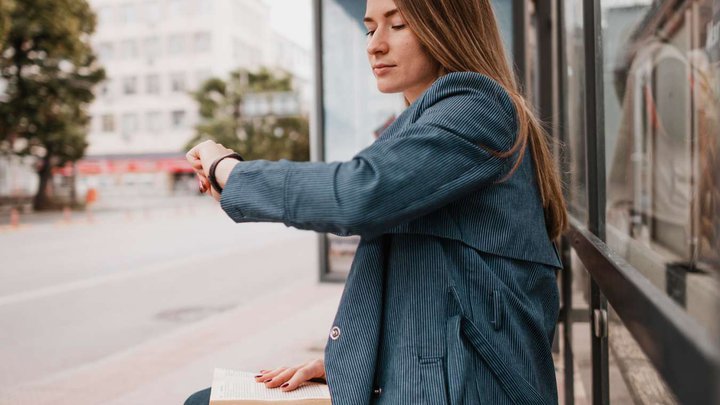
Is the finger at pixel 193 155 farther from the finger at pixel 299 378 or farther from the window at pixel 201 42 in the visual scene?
the window at pixel 201 42

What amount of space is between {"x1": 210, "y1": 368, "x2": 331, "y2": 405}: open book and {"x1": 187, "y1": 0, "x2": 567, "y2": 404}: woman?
10 centimetres

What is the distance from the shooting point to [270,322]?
6.26m

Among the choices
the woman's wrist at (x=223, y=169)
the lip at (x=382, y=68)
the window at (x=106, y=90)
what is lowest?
the woman's wrist at (x=223, y=169)

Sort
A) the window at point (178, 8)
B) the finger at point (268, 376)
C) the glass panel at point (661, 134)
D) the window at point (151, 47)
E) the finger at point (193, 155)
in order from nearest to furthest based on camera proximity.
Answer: the finger at point (193, 155), the finger at point (268, 376), the glass panel at point (661, 134), the window at point (178, 8), the window at point (151, 47)

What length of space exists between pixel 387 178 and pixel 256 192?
0.22 meters

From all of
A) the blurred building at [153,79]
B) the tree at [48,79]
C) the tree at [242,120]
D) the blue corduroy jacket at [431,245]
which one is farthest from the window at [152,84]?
the blue corduroy jacket at [431,245]

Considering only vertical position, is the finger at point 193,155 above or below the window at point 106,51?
below

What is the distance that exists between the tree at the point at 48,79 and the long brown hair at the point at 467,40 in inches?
903

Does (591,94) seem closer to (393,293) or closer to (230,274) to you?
(393,293)

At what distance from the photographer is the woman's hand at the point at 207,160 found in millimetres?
1253

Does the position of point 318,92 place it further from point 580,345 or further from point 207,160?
point 207,160

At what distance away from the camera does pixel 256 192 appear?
3.86 feet

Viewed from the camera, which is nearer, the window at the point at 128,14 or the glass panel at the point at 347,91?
the glass panel at the point at 347,91

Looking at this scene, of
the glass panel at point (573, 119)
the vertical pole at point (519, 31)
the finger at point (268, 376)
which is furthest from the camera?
the vertical pole at point (519, 31)
